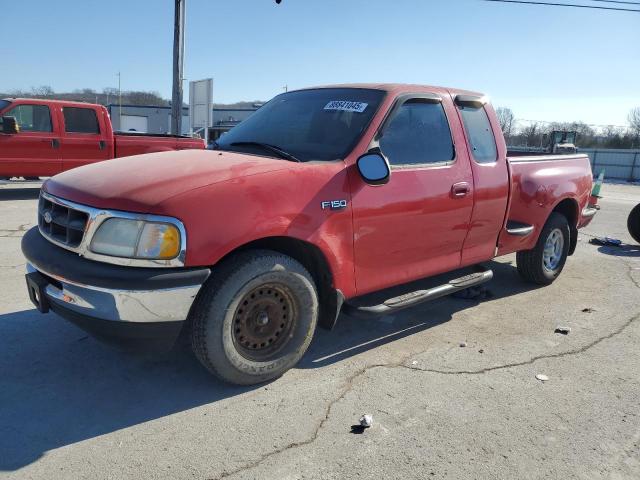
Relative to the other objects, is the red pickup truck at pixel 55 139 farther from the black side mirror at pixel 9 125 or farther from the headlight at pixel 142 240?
the headlight at pixel 142 240

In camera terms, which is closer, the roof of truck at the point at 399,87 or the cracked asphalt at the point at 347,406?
the cracked asphalt at the point at 347,406

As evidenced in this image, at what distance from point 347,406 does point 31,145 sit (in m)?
10.1

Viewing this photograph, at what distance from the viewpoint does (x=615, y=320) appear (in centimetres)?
480

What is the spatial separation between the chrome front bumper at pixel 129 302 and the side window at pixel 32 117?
9.30 meters

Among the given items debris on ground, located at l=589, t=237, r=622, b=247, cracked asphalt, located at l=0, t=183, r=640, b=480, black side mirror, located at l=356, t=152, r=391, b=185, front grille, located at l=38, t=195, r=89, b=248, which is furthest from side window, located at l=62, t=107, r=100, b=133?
debris on ground, located at l=589, t=237, r=622, b=247

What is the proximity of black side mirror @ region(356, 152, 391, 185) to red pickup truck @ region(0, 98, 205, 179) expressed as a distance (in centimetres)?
903

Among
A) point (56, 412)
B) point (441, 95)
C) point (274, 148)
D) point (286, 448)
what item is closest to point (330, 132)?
point (274, 148)

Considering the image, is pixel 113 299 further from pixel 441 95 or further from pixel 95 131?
pixel 95 131

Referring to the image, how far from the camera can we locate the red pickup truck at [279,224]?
2.74 m

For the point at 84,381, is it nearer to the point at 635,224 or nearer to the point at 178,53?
the point at 635,224

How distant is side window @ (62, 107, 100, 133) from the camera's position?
10953 mm

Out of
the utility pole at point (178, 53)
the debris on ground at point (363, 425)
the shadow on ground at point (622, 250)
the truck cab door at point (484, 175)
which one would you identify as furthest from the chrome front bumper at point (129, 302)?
the utility pole at point (178, 53)

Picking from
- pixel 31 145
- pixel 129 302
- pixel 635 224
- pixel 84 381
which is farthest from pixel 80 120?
pixel 635 224

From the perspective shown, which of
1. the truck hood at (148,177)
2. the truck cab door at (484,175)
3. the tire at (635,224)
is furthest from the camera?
the tire at (635,224)
